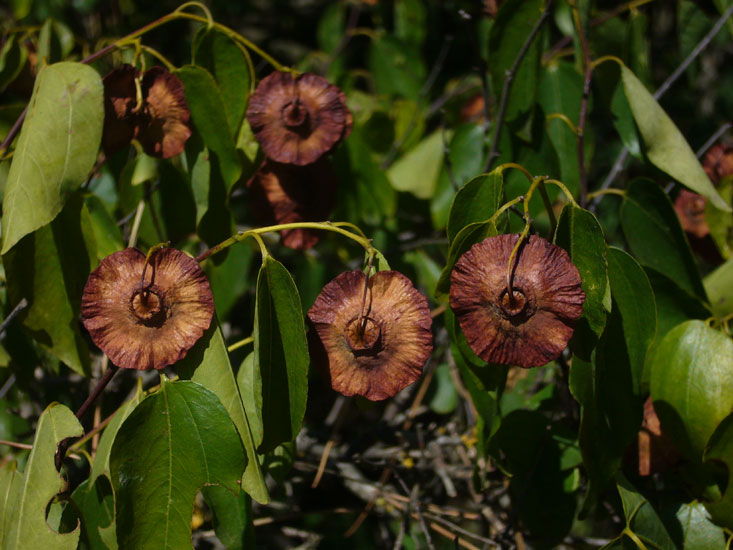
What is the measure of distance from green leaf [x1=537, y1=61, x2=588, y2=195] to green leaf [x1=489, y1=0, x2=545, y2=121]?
150mm

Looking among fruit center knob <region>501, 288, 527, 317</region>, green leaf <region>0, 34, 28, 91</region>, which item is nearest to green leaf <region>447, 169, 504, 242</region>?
fruit center knob <region>501, 288, 527, 317</region>

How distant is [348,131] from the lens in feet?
3.79

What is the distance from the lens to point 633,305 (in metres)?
1.03

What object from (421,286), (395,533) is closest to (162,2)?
(421,286)

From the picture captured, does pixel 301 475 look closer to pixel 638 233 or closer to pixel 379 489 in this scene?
pixel 379 489

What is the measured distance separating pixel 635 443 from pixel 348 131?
70cm

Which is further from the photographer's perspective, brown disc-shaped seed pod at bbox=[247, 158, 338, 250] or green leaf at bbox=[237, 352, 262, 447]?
brown disc-shaped seed pod at bbox=[247, 158, 338, 250]

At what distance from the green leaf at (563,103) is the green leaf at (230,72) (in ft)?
1.87

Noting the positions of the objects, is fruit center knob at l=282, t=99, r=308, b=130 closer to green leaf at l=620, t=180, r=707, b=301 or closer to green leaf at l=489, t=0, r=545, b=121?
green leaf at l=489, t=0, r=545, b=121

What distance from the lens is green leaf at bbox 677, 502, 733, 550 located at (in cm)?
105

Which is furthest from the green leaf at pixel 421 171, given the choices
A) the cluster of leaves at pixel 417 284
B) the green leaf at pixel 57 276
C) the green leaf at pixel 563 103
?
the green leaf at pixel 57 276

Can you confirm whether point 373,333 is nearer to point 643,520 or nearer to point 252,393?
point 252,393

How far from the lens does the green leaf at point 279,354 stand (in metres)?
0.87

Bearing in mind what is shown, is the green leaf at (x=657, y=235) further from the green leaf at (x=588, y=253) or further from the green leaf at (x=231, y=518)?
the green leaf at (x=231, y=518)
